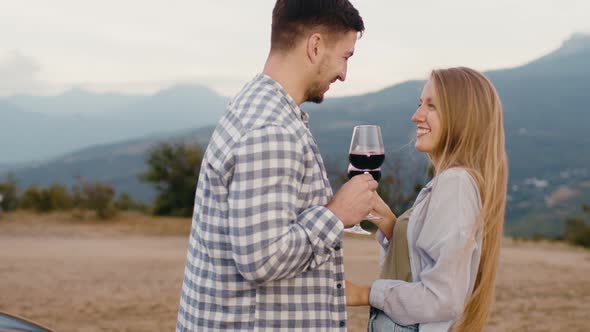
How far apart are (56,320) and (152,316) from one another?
1.06 m

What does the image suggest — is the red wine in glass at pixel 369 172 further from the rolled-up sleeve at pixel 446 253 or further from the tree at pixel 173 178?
the tree at pixel 173 178

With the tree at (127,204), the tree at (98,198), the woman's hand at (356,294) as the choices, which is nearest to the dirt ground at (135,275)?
the tree at (98,198)

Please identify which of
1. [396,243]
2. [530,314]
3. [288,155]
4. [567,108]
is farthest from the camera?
[567,108]

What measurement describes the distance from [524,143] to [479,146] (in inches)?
4556

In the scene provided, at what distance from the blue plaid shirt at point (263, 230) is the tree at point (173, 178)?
55.7 ft

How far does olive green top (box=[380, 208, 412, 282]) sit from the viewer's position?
229 centimetres

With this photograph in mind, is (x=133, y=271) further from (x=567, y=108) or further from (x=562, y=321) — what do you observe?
(x=567, y=108)

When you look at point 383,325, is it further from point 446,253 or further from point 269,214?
point 269,214

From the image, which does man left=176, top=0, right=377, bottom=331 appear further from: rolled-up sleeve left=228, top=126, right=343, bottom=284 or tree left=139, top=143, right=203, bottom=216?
tree left=139, top=143, right=203, bottom=216

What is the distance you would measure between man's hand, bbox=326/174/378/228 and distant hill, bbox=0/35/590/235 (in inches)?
2247

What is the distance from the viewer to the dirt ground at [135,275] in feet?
26.4

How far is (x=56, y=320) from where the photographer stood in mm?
7832

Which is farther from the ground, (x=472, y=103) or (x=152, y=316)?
(x=472, y=103)

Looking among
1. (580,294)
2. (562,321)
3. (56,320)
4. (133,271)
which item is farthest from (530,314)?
(133,271)
